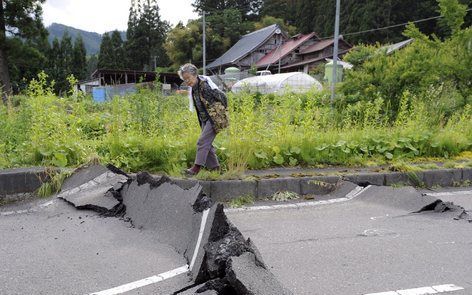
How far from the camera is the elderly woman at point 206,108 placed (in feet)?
17.6

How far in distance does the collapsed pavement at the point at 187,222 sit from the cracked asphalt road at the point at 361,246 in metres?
0.54

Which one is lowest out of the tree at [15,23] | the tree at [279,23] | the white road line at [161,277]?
the white road line at [161,277]

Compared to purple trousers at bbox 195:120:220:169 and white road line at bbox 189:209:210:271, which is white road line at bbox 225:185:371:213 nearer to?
purple trousers at bbox 195:120:220:169

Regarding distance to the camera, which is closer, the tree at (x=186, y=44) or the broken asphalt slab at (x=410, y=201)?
the broken asphalt slab at (x=410, y=201)

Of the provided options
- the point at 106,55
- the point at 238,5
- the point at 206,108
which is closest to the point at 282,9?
the point at 238,5

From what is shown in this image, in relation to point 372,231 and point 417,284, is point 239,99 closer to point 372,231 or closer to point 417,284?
point 372,231

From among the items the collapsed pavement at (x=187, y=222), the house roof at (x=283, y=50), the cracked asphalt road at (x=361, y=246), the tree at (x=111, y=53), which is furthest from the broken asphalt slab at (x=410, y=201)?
the tree at (x=111, y=53)

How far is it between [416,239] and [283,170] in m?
2.53

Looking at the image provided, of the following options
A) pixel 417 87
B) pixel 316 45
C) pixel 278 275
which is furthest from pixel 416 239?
pixel 316 45

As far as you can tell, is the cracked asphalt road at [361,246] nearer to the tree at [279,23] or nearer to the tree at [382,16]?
the tree at [382,16]

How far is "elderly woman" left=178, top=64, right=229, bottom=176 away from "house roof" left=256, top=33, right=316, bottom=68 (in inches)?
1554

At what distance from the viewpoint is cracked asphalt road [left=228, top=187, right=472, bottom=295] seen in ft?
9.46

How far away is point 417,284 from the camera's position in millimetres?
Result: 2824

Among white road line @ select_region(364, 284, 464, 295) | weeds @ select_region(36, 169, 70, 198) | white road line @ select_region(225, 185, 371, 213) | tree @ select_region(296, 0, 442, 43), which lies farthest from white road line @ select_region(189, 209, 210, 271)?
tree @ select_region(296, 0, 442, 43)
